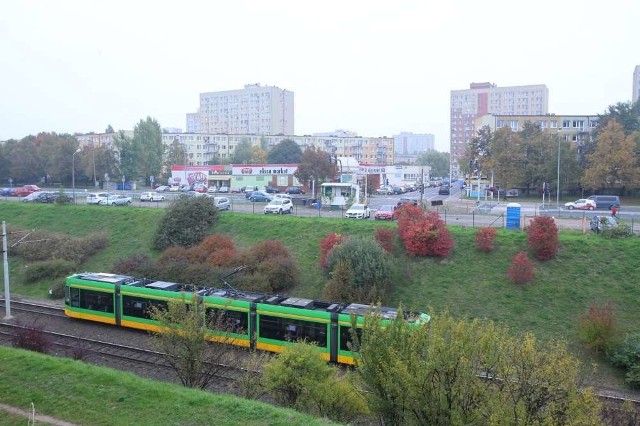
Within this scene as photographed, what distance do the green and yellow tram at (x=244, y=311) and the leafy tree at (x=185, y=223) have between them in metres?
8.85

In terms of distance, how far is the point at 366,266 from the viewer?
73.5 ft

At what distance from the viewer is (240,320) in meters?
18.1

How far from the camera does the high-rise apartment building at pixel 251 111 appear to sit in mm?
128625

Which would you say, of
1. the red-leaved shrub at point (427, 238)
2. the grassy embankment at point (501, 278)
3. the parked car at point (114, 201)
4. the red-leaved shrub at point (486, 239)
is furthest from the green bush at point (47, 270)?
the red-leaved shrub at point (486, 239)

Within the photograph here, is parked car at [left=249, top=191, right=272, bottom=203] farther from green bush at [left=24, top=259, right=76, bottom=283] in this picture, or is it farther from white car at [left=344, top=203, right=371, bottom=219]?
green bush at [left=24, top=259, right=76, bottom=283]

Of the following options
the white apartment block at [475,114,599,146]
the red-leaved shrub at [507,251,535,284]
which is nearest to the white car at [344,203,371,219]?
the red-leaved shrub at [507,251,535,284]

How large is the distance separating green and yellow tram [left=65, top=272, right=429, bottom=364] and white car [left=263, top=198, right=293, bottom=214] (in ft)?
52.9

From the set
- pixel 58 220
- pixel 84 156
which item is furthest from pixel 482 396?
pixel 84 156

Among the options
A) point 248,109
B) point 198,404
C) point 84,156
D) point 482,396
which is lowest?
point 198,404

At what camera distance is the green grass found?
414 inches

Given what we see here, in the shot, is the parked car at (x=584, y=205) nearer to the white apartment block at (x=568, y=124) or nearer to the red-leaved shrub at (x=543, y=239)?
the red-leaved shrub at (x=543, y=239)

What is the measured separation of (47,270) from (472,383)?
2598cm

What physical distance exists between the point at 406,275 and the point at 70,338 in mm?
13652

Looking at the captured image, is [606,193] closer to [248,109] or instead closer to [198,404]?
[198,404]
